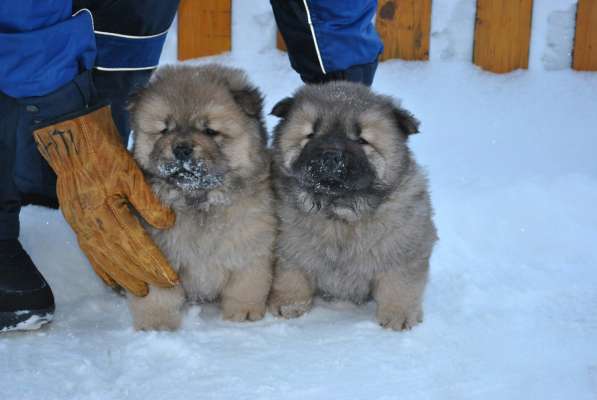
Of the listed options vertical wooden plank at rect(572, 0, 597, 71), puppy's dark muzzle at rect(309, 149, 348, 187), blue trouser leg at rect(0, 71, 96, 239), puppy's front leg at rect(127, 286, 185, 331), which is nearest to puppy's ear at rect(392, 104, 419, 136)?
puppy's dark muzzle at rect(309, 149, 348, 187)

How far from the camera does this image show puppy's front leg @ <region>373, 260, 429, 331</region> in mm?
2670

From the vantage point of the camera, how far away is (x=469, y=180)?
3941 mm

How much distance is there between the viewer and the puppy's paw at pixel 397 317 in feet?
8.70

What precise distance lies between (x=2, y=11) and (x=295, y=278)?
1321 mm

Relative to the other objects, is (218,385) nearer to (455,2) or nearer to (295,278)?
(295,278)

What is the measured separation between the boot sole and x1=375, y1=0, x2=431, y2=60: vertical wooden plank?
2826 mm

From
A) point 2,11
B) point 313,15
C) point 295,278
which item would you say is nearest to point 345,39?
point 313,15

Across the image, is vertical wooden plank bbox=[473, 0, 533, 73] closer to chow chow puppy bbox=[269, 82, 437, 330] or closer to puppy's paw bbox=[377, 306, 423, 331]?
chow chow puppy bbox=[269, 82, 437, 330]

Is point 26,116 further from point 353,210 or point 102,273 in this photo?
point 353,210

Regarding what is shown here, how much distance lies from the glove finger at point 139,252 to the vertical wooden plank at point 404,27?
252 centimetres

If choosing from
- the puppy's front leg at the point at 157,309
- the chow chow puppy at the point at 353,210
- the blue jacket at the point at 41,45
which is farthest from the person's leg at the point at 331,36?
the puppy's front leg at the point at 157,309

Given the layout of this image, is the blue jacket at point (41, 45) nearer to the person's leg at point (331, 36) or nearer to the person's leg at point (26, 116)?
the person's leg at point (26, 116)

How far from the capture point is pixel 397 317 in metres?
2.67

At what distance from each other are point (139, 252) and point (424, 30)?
272 cm
